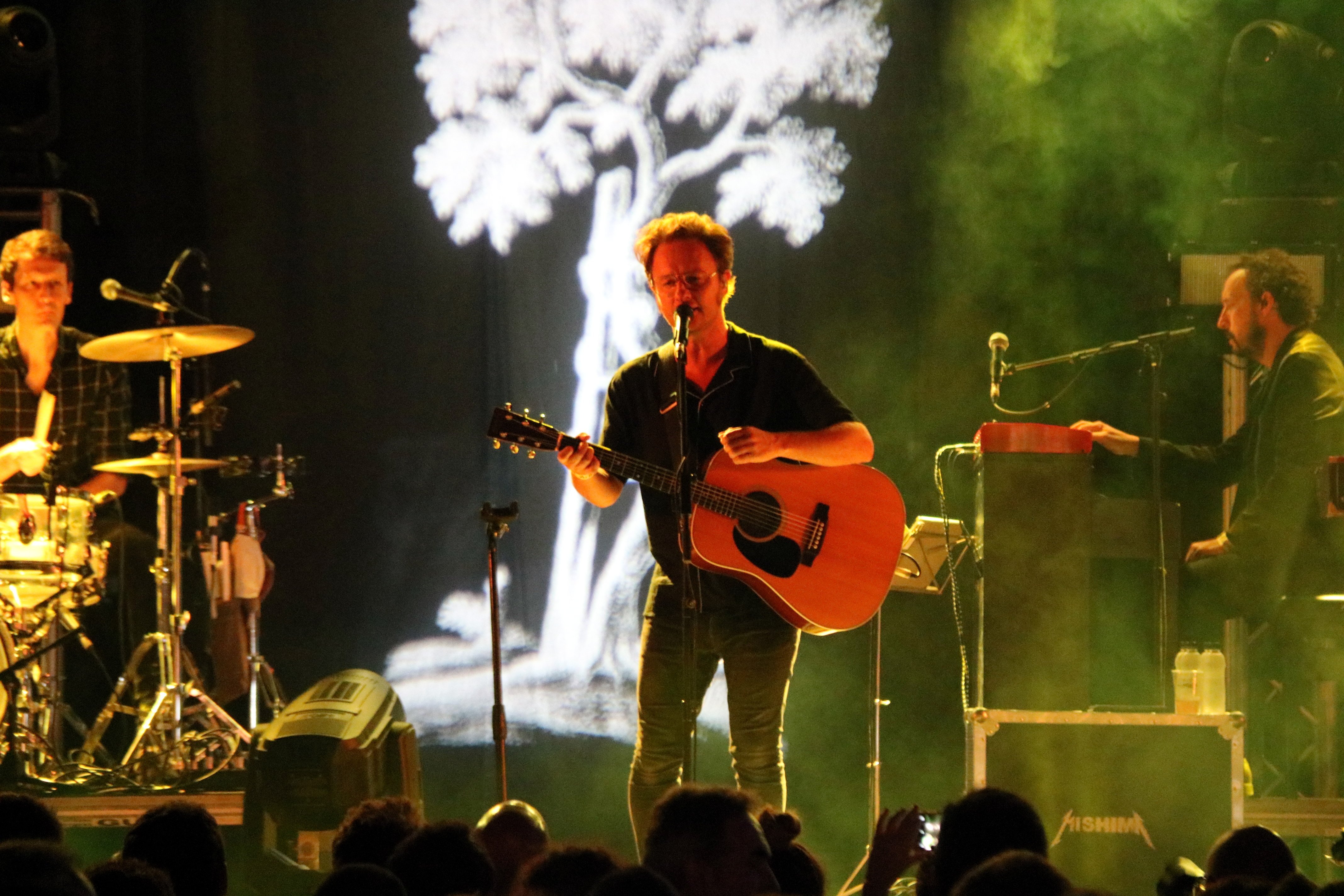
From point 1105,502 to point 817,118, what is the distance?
246 centimetres

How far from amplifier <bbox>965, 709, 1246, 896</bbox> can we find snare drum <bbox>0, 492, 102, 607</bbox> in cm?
344

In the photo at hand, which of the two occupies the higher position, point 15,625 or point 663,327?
point 663,327

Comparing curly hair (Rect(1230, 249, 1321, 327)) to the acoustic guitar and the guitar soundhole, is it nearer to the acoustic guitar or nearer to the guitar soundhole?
the acoustic guitar

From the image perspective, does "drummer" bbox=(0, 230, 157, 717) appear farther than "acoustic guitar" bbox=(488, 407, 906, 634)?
Yes

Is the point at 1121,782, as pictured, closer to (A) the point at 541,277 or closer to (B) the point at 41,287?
(A) the point at 541,277

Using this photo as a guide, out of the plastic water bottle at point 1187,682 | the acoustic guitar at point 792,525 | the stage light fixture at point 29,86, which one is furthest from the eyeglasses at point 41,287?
the plastic water bottle at point 1187,682

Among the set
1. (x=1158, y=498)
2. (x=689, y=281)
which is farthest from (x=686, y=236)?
(x=1158, y=498)

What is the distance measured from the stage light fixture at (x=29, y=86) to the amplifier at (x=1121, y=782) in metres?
4.82

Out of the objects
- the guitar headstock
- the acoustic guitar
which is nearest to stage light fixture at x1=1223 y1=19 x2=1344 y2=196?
the acoustic guitar

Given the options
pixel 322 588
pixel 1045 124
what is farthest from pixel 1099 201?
pixel 322 588

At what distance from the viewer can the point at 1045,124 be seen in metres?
6.52

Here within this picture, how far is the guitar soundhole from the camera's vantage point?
4379mm

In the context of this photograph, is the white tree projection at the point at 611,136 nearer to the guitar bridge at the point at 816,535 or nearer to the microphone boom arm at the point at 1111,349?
the microphone boom arm at the point at 1111,349

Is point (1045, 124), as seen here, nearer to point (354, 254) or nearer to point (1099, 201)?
point (1099, 201)
